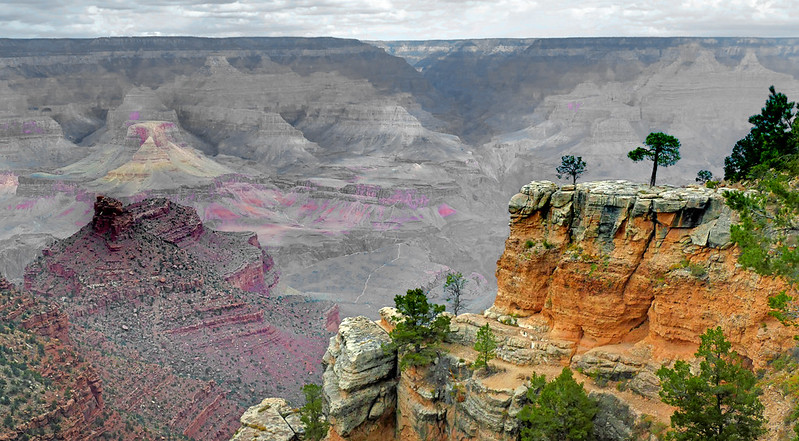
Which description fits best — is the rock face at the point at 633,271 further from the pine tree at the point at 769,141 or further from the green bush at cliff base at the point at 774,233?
the pine tree at the point at 769,141

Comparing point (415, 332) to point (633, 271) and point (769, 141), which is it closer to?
point (633, 271)

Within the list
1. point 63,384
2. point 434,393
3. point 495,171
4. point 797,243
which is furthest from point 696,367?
point 495,171

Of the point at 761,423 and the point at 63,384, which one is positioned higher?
the point at 761,423

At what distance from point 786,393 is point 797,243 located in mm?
5208

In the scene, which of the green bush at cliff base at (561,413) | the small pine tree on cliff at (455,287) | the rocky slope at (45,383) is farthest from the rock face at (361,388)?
the rocky slope at (45,383)

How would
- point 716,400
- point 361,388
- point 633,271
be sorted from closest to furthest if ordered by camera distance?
point 716,400 → point 633,271 → point 361,388

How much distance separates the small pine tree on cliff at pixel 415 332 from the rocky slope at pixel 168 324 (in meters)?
20.1

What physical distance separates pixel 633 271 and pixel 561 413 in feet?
23.2

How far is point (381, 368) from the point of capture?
33312 millimetres

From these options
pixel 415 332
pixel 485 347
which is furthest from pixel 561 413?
pixel 415 332

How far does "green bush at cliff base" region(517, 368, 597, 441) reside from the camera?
26.0 m

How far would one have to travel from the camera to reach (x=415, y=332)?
1273 inches

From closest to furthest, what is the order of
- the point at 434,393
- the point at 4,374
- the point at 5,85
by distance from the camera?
the point at 434,393 → the point at 4,374 → the point at 5,85

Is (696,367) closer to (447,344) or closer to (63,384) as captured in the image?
(447,344)
